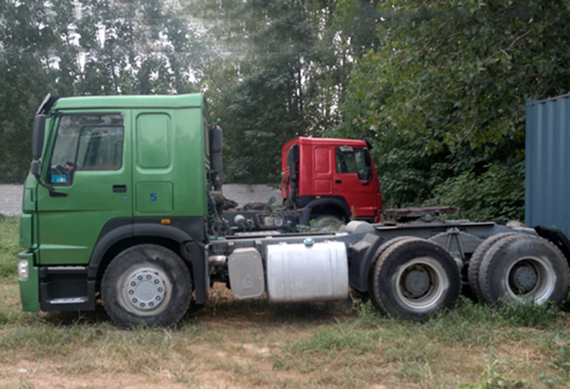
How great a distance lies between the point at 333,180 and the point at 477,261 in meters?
5.67

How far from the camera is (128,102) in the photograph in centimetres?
618

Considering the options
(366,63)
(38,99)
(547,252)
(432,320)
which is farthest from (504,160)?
(38,99)

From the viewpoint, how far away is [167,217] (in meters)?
6.12

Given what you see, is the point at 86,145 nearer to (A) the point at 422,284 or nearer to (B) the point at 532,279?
(A) the point at 422,284

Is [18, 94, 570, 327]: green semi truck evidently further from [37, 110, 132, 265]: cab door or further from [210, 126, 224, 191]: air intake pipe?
[210, 126, 224, 191]: air intake pipe

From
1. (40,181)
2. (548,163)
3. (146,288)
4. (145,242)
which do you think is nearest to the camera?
(40,181)

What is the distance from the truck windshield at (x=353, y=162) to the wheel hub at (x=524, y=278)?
5.91 m

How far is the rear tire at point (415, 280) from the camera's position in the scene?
20.7ft

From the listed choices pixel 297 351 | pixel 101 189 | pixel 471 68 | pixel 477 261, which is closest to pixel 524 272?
pixel 477 261

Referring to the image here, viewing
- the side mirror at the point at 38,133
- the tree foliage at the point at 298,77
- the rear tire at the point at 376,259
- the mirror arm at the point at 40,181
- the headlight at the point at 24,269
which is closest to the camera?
the side mirror at the point at 38,133

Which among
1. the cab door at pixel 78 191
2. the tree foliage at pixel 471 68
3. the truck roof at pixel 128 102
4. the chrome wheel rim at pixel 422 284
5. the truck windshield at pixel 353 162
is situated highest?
the tree foliage at pixel 471 68

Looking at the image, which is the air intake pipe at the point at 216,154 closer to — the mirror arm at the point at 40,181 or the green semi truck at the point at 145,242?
the green semi truck at the point at 145,242

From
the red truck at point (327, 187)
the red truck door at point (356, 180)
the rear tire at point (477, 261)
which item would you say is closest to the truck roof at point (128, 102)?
the rear tire at point (477, 261)

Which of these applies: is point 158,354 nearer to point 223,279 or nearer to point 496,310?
point 223,279
